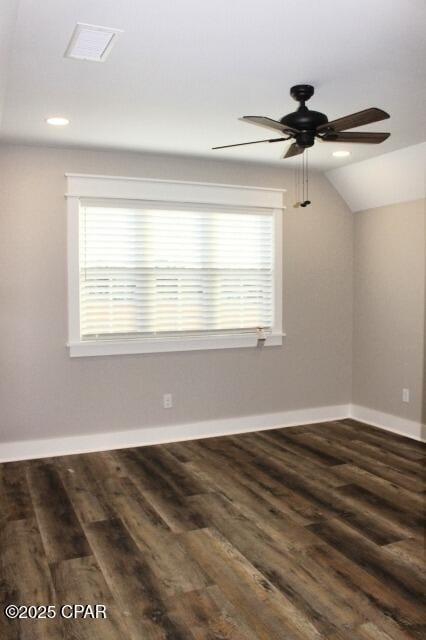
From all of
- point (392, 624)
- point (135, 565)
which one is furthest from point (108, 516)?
point (392, 624)

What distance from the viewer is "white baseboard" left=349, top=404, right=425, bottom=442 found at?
5204mm

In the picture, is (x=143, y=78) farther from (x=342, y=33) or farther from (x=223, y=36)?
(x=342, y=33)

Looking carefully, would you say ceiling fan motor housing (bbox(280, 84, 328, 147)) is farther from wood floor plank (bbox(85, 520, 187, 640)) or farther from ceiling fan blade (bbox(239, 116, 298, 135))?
wood floor plank (bbox(85, 520, 187, 640))

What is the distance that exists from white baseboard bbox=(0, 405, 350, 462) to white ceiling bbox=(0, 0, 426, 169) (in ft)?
7.91

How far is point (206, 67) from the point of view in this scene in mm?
2961

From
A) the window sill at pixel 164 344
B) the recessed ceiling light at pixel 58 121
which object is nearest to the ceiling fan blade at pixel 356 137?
the recessed ceiling light at pixel 58 121

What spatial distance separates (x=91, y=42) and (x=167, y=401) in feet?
10.5

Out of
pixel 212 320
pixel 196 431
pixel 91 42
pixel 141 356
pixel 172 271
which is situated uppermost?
pixel 91 42

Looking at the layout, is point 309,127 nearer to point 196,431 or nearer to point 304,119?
point 304,119

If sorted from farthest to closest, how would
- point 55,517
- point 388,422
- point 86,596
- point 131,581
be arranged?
point 388,422, point 55,517, point 131,581, point 86,596

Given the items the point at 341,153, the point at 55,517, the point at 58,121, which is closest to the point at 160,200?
the point at 58,121

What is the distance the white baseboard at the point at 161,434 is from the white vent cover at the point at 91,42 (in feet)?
10.0

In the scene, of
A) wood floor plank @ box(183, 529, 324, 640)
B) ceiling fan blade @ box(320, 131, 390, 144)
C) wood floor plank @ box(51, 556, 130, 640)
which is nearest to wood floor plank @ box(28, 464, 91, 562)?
wood floor plank @ box(51, 556, 130, 640)

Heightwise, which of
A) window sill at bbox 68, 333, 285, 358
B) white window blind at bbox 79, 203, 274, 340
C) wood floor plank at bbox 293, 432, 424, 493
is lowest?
wood floor plank at bbox 293, 432, 424, 493
